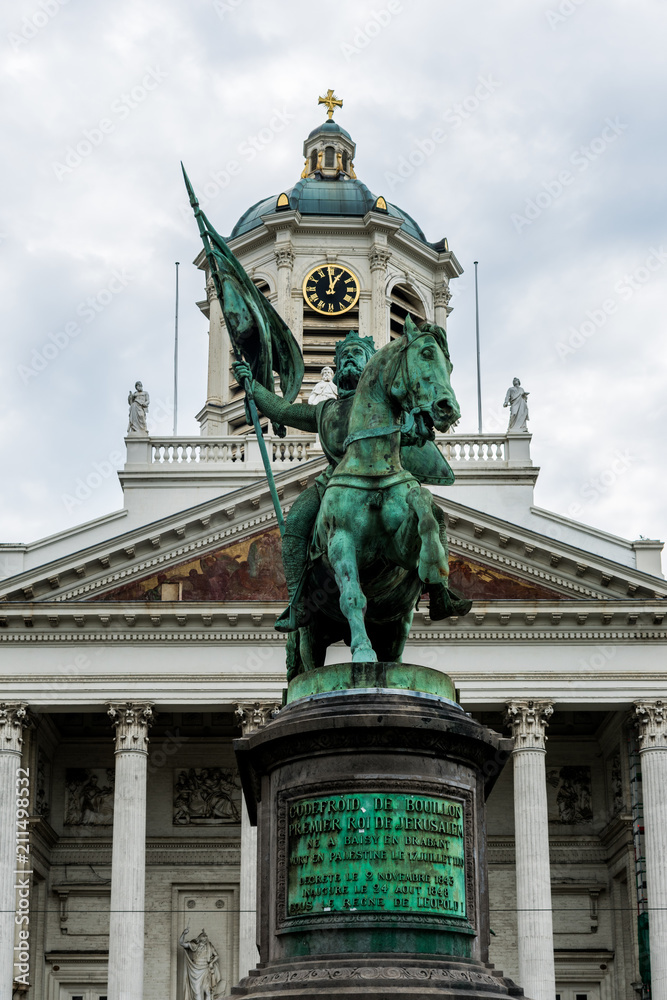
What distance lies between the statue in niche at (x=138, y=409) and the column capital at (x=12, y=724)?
10.7 m

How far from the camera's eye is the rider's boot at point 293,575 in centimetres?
1255

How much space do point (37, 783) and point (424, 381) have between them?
34018mm

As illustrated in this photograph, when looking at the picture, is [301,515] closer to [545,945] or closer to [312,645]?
[312,645]

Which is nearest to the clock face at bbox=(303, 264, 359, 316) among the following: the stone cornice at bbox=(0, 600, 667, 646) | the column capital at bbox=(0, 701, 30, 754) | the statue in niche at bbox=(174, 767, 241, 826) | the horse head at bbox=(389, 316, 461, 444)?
the statue in niche at bbox=(174, 767, 241, 826)

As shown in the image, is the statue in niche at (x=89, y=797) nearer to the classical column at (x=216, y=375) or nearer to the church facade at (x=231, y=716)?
the church facade at (x=231, y=716)

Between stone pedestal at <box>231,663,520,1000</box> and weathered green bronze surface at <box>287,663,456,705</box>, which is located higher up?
weathered green bronze surface at <box>287,663,456,705</box>

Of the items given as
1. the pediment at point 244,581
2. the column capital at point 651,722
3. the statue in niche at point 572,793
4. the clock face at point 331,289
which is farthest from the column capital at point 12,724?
the clock face at point 331,289

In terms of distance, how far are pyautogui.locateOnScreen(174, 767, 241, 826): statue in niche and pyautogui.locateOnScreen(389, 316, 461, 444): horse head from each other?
114ft

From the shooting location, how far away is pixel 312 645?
1278 cm

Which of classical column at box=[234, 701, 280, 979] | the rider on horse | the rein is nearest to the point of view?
the rein

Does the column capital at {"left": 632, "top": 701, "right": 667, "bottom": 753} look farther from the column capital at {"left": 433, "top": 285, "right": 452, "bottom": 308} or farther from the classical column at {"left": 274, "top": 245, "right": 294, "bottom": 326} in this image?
the column capital at {"left": 433, "top": 285, "right": 452, "bottom": 308}

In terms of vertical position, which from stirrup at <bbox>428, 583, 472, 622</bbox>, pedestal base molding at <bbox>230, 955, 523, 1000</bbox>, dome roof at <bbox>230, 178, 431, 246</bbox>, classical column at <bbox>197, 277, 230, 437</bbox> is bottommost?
pedestal base molding at <bbox>230, 955, 523, 1000</bbox>

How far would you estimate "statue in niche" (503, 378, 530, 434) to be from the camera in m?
49.0

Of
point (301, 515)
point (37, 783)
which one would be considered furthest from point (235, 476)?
point (301, 515)
